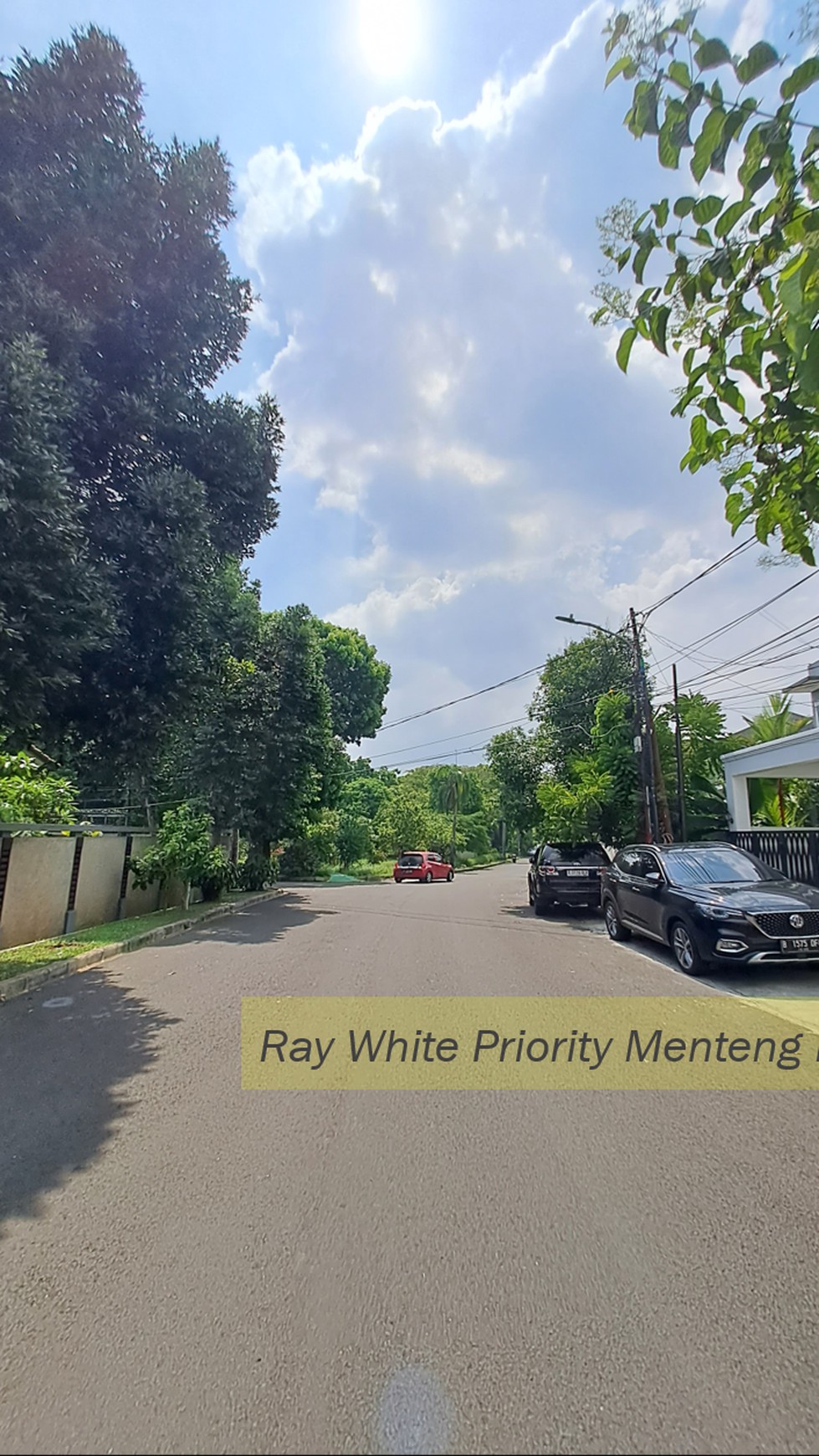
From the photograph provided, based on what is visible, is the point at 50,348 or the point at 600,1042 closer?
the point at 600,1042

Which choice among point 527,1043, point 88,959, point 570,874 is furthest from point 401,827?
point 527,1043

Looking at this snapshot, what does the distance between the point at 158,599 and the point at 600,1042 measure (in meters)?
5.90

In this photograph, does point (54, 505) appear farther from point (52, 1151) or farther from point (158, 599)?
point (52, 1151)

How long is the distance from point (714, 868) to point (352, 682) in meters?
34.4

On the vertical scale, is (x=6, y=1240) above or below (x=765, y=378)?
below

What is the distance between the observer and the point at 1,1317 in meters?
2.46

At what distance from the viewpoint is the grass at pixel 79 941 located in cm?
862

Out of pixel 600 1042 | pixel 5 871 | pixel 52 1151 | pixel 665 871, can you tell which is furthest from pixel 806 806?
pixel 52 1151

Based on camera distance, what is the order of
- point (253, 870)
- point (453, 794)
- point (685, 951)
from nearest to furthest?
point (685, 951), point (253, 870), point (453, 794)

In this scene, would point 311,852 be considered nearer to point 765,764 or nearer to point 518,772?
point 518,772

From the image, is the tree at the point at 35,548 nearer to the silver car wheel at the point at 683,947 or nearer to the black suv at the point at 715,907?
the black suv at the point at 715,907

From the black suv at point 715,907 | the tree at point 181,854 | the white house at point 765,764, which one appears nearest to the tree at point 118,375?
the black suv at point 715,907

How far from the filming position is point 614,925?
1164cm

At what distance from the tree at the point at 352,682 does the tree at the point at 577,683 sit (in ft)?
53.2
